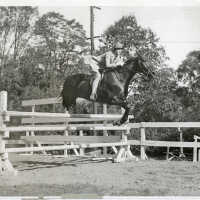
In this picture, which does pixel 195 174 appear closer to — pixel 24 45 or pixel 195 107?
pixel 195 107

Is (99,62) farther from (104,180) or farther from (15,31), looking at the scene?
(15,31)

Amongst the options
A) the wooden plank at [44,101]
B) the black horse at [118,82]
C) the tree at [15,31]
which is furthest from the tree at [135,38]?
the tree at [15,31]

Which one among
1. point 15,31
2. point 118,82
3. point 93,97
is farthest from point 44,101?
point 15,31

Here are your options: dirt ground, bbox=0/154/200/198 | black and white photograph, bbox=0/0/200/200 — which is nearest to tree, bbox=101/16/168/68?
black and white photograph, bbox=0/0/200/200

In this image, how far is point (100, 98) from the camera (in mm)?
8547

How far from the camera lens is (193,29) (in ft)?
24.2

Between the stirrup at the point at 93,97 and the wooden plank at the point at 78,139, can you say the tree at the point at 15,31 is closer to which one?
→ the stirrup at the point at 93,97

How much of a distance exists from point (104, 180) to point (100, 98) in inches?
104

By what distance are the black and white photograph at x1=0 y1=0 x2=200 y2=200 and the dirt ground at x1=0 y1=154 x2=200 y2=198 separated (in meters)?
0.02

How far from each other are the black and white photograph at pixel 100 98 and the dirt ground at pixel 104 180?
0.02 metres

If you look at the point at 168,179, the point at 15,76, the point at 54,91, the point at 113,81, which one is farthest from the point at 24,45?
the point at 168,179

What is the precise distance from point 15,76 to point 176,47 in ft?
30.8

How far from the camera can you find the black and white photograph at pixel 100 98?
20.5 feet

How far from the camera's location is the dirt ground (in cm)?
540
